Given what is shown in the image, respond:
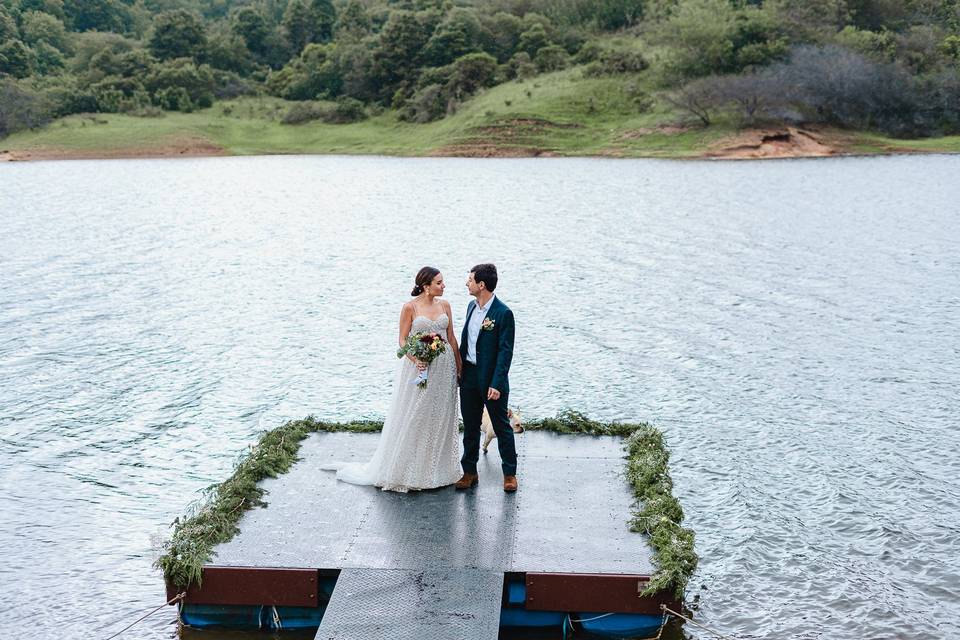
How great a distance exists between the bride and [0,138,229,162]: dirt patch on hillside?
9566 cm

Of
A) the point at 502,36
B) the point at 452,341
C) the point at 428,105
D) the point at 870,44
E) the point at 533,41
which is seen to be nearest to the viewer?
the point at 452,341

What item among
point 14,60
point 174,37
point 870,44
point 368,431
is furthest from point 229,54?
point 368,431

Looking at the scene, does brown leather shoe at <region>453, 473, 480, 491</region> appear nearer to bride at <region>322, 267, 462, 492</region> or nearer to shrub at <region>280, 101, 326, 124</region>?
bride at <region>322, 267, 462, 492</region>

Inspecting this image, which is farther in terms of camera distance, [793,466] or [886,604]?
[793,466]

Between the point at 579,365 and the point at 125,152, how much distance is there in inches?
3466

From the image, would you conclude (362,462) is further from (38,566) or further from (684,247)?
(684,247)

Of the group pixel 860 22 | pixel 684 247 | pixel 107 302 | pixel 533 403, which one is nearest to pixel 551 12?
pixel 860 22

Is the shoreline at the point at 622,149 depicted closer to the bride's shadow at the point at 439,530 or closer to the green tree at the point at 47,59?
the green tree at the point at 47,59

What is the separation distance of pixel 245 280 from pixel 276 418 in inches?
690

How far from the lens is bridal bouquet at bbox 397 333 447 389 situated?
479 inches

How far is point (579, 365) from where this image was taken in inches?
923

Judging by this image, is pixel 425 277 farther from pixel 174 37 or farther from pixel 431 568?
pixel 174 37

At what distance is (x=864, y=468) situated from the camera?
55.2 ft

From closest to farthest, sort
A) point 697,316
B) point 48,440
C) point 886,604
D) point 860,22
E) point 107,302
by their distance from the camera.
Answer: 1. point 886,604
2. point 48,440
3. point 697,316
4. point 107,302
5. point 860,22
